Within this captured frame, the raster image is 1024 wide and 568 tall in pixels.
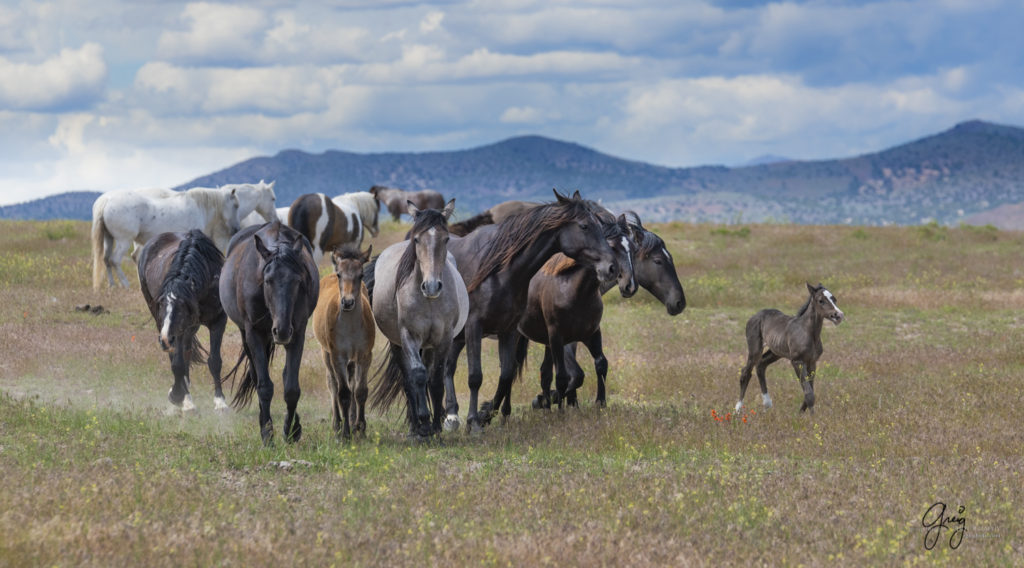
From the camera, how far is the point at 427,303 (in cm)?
954

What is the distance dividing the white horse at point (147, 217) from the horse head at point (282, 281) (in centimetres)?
1370

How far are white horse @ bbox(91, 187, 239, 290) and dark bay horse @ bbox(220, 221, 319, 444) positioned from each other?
13.1 metres

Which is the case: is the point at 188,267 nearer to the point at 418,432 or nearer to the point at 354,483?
the point at 418,432

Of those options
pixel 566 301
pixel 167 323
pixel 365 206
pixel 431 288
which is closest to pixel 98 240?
pixel 365 206

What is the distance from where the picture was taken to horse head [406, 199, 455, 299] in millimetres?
8797

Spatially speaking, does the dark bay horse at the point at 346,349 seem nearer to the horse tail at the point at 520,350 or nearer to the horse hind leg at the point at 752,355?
the horse tail at the point at 520,350

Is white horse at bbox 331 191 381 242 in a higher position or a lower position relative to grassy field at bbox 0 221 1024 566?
higher

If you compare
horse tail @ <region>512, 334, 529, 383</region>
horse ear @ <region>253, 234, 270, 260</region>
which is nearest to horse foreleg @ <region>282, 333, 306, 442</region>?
horse ear @ <region>253, 234, 270, 260</region>

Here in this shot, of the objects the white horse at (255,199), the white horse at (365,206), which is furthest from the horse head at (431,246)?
the white horse at (365,206)

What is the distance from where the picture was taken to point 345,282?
9195 millimetres

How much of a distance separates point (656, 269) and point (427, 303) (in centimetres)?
356

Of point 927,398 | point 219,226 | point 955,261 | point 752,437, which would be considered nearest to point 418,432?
point 752,437

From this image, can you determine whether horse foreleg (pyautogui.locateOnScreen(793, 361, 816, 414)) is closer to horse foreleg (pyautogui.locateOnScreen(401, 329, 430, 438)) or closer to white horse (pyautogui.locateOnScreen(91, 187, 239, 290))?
horse foreleg (pyautogui.locateOnScreen(401, 329, 430, 438))

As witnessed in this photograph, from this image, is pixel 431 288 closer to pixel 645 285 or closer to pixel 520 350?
pixel 645 285
